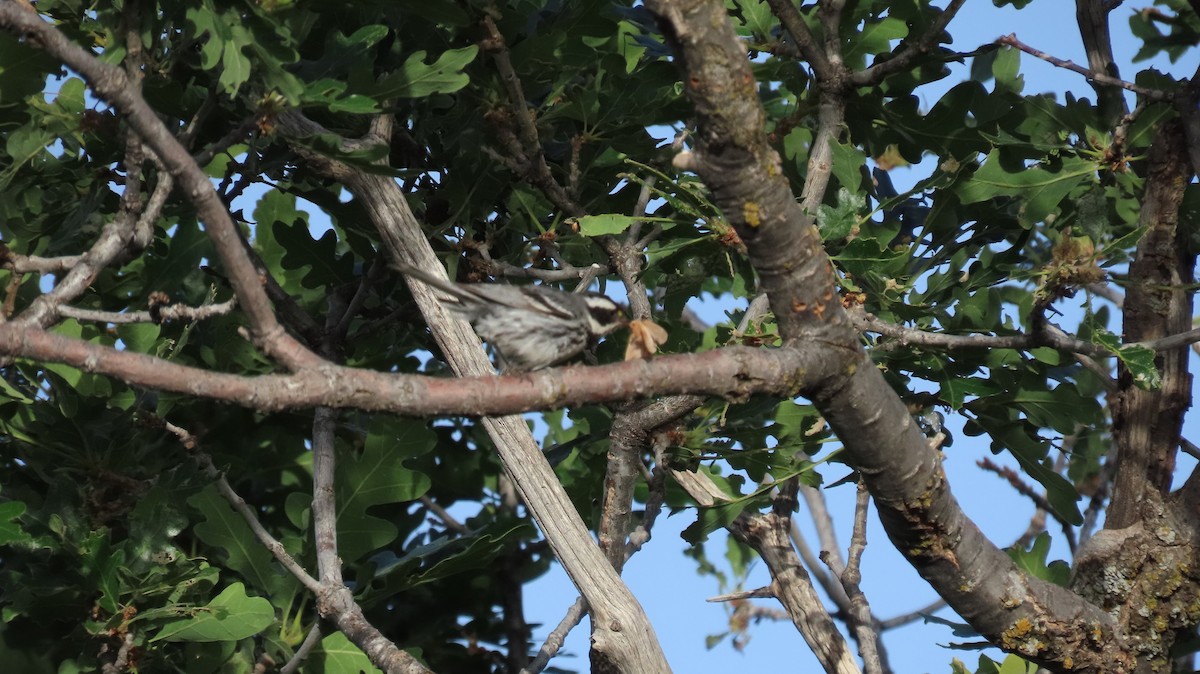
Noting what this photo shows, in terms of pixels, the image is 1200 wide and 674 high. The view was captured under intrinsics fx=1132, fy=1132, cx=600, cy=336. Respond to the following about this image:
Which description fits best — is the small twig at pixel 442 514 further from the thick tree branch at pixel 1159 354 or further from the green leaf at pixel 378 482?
the thick tree branch at pixel 1159 354

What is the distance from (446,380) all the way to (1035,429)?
2.94 meters

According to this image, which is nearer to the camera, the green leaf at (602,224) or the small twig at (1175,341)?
the small twig at (1175,341)

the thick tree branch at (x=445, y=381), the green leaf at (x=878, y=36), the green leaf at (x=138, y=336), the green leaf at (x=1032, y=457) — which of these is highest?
the green leaf at (x=878, y=36)

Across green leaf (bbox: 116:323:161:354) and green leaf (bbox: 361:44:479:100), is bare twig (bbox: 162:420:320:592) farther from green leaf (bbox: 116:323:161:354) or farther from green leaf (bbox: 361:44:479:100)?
green leaf (bbox: 361:44:479:100)

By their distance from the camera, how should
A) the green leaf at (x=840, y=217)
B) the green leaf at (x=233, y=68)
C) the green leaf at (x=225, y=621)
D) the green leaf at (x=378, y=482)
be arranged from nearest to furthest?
the green leaf at (x=233, y=68), the green leaf at (x=840, y=217), the green leaf at (x=225, y=621), the green leaf at (x=378, y=482)

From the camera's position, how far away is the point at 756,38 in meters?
4.57

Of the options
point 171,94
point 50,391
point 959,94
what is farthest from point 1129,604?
point 50,391

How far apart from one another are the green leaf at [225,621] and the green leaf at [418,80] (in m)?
1.95

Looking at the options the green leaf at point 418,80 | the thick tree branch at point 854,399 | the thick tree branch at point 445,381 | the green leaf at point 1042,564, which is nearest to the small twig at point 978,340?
the thick tree branch at point 854,399

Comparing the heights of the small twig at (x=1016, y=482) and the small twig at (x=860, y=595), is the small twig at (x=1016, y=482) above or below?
above

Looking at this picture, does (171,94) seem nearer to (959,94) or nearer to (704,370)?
(704,370)

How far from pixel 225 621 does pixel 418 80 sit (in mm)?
2081

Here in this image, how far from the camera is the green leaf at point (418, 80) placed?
3613mm

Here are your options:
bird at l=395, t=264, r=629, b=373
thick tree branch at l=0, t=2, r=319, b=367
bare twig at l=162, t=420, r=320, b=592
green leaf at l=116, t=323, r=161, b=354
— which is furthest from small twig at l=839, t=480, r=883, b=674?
green leaf at l=116, t=323, r=161, b=354
